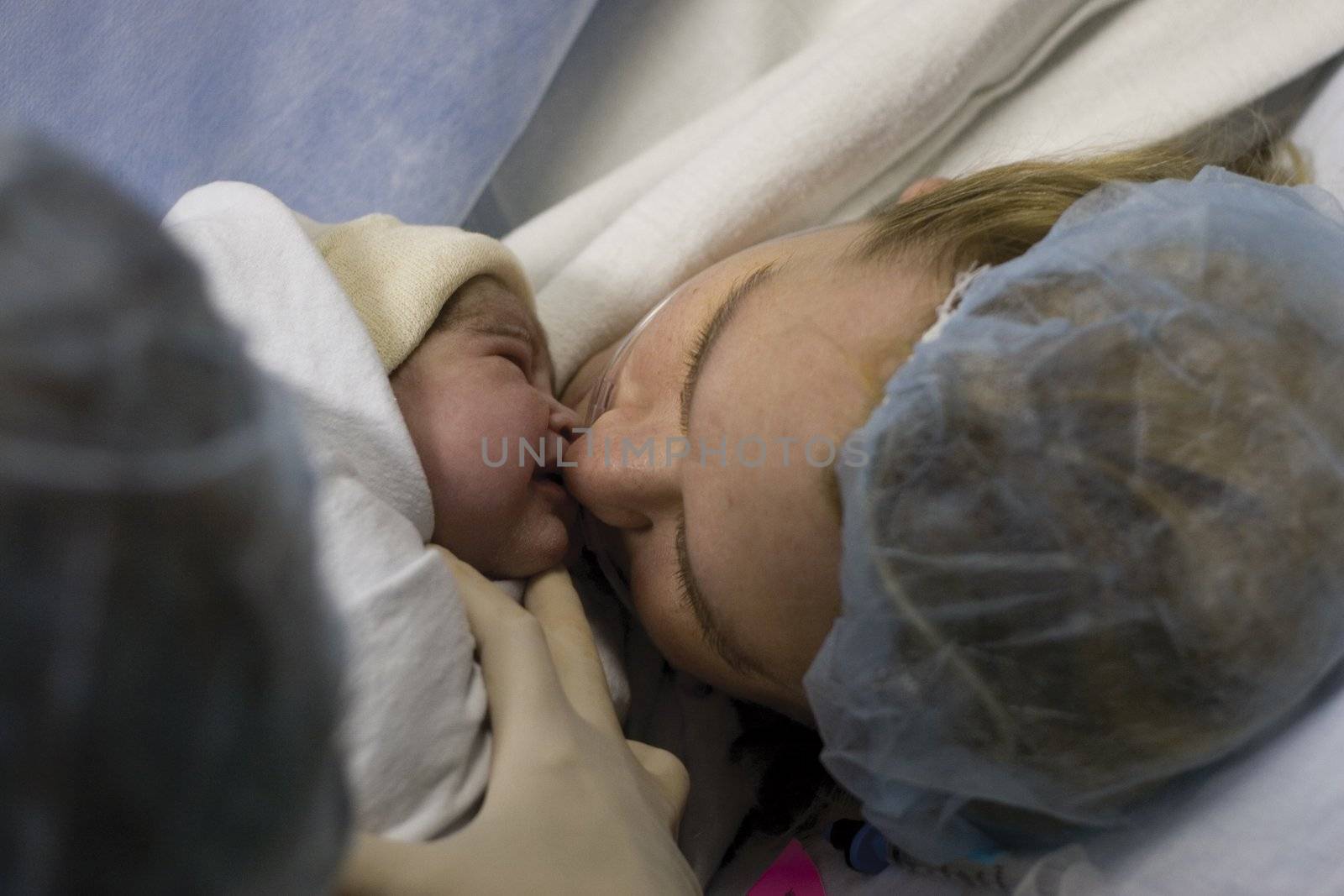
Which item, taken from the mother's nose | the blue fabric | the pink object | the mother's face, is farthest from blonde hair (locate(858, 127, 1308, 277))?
the pink object

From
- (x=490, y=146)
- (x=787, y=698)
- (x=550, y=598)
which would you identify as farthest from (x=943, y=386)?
(x=490, y=146)

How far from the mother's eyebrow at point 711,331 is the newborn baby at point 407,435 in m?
0.17

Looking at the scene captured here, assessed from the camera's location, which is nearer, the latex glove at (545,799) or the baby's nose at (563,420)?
the latex glove at (545,799)

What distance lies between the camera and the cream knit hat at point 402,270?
895 millimetres

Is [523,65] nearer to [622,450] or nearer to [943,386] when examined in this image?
[622,450]

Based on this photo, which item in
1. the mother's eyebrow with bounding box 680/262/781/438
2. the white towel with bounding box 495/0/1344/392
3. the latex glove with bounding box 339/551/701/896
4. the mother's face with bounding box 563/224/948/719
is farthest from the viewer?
the white towel with bounding box 495/0/1344/392

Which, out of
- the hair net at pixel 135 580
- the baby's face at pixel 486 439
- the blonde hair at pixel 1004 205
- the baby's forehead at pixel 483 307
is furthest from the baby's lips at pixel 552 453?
the hair net at pixel 135 580

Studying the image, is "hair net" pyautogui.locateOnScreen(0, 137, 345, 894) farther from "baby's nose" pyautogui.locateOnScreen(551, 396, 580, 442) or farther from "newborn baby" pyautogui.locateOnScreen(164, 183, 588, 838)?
"baby's nose" pyautogui.locateOnScreen(551, 396, 580, 442)

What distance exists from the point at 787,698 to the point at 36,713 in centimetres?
62

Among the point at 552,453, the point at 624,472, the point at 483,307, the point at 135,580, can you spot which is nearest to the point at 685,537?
the point at 624,472

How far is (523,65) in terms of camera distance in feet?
3.76

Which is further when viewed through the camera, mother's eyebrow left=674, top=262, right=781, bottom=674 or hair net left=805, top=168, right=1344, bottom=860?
mother's eyebrow left=674, top=262, right=781, bottom=674

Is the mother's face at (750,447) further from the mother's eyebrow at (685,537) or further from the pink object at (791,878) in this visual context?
the pink object at (791,878)

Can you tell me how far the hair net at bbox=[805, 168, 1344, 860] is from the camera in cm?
62
